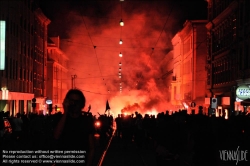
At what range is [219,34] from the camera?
5712cm

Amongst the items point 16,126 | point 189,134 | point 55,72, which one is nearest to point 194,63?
point 55,72

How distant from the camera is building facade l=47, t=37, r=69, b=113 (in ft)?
306

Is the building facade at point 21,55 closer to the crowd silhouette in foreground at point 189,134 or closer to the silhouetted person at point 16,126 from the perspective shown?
the crowd silhouette in foreground at point 189,134

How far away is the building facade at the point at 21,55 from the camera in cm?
5044

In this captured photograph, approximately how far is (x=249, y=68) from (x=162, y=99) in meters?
61.1

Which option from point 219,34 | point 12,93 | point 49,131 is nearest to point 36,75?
point 12,93

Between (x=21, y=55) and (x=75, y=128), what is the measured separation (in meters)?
54.9

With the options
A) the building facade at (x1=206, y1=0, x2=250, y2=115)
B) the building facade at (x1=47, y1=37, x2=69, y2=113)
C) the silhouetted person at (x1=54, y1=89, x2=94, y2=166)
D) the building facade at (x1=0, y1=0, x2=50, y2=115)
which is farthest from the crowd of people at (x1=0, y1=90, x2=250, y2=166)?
the building facade at (x1=47, y1=37, x2=69, y2=113)

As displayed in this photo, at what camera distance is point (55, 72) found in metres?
96.4

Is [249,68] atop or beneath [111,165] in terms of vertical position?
atop

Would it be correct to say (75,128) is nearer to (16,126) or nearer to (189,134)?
(189,134)

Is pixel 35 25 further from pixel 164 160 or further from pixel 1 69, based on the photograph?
pixel 164 160

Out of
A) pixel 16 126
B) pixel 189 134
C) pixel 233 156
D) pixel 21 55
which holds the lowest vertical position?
pixel 233 156

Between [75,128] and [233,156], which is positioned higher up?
[75,128]
